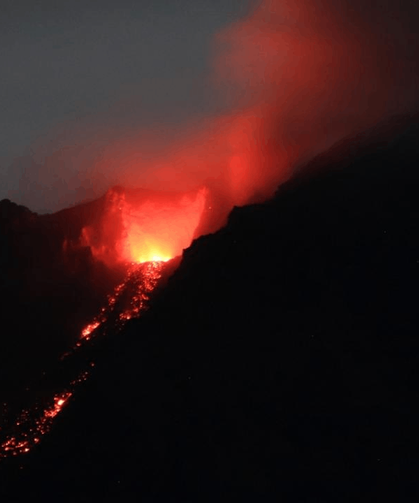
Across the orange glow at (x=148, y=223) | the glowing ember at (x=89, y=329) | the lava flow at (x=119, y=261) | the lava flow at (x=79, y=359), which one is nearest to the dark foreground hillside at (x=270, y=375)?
the lava flow at (x=79, y=359)

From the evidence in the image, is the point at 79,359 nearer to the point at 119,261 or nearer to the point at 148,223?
the point at 119,261

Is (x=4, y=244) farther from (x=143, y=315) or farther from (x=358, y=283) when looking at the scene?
(x=358, y=283)

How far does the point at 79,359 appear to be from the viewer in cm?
4516

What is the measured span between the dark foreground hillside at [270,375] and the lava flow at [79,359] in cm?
223

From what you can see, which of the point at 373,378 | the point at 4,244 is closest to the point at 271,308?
the point at 373,378

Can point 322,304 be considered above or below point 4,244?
below

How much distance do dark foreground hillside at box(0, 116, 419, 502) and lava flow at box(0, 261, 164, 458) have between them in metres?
2.23

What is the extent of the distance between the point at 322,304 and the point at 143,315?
15.4 m

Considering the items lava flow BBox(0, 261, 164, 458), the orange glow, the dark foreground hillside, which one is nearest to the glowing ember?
lava flow BBox(0, 261, 164, 458)

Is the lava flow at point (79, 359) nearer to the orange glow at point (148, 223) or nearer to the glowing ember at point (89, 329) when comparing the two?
the glowing ember at point (89, 329)

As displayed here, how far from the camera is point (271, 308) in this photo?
36656 millimetres

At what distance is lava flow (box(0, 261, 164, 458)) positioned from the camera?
127 ft

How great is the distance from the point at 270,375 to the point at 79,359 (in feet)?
62.1

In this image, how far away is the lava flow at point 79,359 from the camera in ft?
127
